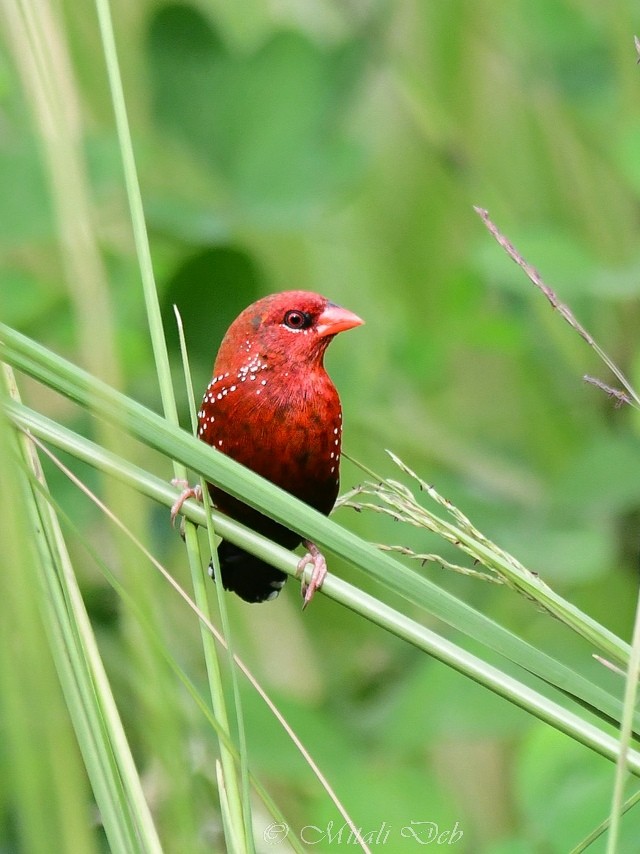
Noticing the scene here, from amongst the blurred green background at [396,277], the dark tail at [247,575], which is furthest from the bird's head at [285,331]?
the blurred green background at [396,277]

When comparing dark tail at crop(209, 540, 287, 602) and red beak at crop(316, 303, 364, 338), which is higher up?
red beak at crop(316, 303, 364, 338)

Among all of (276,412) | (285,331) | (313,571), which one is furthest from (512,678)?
(285,331)

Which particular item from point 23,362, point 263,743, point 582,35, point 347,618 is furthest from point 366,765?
point 582,35

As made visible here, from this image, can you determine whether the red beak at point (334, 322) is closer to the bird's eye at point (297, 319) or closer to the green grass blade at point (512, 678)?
the bird's eye at point (297, 319)

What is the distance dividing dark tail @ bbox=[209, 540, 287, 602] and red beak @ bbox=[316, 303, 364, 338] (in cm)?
46

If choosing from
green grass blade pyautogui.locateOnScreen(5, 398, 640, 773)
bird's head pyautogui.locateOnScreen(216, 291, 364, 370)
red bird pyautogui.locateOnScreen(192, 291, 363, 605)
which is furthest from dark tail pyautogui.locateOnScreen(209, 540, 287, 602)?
green grass blade pyautogui.locateOnScreen(5, 398, 640, 773)

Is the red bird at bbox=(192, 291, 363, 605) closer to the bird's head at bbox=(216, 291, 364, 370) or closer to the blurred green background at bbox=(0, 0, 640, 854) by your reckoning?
the bird's head at bbox=(216, 291, 364, 370)

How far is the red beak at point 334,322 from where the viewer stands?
2.28 m

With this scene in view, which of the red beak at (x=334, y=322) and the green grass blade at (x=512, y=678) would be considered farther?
the red beak at (x=334, y=322)

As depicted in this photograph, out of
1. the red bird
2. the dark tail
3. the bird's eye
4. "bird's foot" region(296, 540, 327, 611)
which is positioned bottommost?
the dark tail

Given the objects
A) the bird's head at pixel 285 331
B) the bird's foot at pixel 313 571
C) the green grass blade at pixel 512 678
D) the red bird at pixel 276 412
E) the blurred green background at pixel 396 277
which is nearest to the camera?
the green grass blade at pixel 512 678

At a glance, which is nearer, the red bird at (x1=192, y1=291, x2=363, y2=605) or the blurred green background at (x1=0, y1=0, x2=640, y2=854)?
the red bird at (x1=192, y1=291, x2=363, y2=605)

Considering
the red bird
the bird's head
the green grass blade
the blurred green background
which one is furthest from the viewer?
the blurred green background

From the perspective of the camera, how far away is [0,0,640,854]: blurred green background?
9.23ft
